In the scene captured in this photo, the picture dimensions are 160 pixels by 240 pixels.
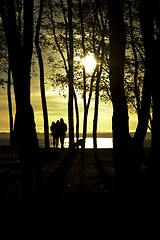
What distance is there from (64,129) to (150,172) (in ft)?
48.1

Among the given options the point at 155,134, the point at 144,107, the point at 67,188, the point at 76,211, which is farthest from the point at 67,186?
the point at 144,107

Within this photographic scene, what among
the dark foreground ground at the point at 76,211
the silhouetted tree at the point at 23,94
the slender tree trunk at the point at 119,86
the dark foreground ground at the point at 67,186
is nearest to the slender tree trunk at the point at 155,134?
the dark foreground ground at the point at 76,211

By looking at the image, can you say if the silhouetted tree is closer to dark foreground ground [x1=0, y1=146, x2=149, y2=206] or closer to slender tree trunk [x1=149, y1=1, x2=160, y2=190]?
dark foreground ground [x1=0, y1=146, x2=149, y2=206]

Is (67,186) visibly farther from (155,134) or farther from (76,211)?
(155,134)

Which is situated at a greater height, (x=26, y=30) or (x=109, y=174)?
(x=26, y=30)

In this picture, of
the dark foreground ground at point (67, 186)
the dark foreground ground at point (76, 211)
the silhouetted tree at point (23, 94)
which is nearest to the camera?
the dark foreground ground at point (76, 211)

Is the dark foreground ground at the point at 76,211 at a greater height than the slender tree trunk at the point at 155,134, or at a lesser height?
lesser

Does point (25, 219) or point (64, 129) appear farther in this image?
point (64, 129)

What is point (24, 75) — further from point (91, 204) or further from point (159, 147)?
point (159, 147)

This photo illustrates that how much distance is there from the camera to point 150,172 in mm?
9406

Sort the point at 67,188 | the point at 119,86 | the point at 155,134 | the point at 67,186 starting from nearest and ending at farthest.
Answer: the point at 119,86
the point at 155,134
the point at 67,188
the point at 67,186

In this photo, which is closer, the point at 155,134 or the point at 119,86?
the point at 119,86

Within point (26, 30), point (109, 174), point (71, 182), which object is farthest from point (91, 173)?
point (26, 30)

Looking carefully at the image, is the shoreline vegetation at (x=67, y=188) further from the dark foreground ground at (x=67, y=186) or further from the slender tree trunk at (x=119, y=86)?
the slender tree trunk at (x=119, y=86)
